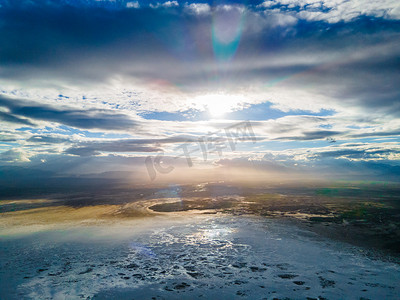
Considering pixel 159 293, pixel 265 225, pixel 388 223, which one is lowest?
pixel 388 223

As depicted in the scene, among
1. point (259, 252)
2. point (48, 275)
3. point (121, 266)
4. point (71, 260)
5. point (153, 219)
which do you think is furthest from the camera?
point (153, 219)

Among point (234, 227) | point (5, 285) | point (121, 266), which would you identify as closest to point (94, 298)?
point (121, 266)

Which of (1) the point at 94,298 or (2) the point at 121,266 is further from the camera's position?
(2) the point at 121,266

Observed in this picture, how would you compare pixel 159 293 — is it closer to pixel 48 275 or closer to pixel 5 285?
pixel 48 275

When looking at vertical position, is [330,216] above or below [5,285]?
below

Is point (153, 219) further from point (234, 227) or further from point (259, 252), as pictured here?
point (259, 252)

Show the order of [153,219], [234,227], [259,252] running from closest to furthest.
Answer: [259,252]
[234,227]
[153,219]
